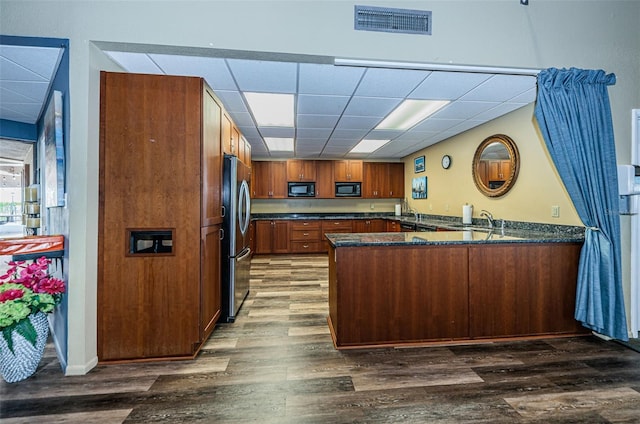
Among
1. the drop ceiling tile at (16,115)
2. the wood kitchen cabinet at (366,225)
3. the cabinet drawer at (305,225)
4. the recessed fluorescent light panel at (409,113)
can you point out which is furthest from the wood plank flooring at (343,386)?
the wood kitchen cabinet at (366,225)

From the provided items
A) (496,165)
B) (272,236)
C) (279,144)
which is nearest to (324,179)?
(279,144)

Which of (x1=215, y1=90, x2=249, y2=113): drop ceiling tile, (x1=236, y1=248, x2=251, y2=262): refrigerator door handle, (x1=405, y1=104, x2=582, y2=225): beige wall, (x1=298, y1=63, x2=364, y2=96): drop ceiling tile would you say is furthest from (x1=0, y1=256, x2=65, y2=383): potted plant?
(x1=405, y1=104, x2=582, y2=225): beige wall

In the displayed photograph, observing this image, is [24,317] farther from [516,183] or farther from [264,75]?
[516,183]

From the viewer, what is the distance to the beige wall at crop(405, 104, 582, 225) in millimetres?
3137

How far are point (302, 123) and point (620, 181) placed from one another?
11.5 feet

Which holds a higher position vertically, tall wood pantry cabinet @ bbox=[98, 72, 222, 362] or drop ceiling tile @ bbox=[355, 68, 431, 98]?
drop ceiling tile @ bbox=[355, 68, 431, 98]

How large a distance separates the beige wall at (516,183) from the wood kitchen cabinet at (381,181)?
1.62 metres

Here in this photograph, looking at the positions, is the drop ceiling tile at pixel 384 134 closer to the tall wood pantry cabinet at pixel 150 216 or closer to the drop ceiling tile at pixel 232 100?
the drop ceiling tile at pixel 232 100

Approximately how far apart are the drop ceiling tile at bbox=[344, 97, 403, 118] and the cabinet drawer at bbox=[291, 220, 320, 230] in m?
3.48

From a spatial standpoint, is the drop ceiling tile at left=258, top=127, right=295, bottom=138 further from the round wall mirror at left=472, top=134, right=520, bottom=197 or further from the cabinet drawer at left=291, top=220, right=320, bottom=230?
the round wall mirror at left=472, top=134, right=520, bottom=197

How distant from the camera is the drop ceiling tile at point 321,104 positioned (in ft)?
10.7

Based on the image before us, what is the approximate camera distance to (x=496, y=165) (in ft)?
12.9

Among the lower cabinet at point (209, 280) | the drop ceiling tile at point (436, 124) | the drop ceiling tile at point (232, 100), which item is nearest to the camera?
the lower cabinet at point (209, 280)

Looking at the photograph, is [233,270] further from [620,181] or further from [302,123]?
[620,181]
